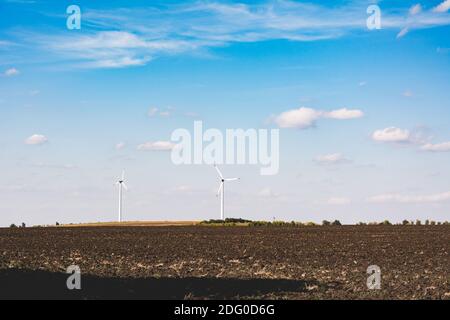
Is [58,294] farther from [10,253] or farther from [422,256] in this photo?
[422,256]

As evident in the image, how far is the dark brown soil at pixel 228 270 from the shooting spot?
Result: 28.8 metres

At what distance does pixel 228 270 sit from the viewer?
37.0 meters

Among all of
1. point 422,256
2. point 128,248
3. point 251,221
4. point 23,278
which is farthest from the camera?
point 251,221

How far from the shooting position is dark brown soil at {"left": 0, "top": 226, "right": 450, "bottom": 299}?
1134 inches

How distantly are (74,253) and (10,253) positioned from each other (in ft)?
13.0

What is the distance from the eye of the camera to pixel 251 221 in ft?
379
